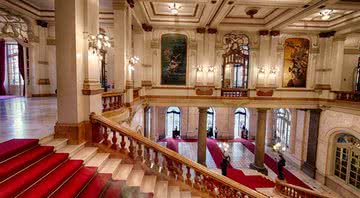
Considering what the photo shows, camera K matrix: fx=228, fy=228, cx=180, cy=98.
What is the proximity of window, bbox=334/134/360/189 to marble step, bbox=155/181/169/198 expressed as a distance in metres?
10.9

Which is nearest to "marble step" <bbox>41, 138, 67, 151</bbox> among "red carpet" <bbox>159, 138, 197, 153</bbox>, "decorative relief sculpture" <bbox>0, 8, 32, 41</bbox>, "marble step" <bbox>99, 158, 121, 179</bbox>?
"marble step" <bbox>99, 158, 121, 179</bbox>

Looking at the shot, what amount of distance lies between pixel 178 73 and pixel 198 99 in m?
1.87

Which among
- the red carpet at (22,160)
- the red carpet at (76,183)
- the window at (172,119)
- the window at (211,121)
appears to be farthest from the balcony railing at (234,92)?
the red carpet at (22,160)

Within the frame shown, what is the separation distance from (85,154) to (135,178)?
3.48 feet

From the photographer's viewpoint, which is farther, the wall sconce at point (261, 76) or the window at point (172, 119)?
the window at point (172, 119)

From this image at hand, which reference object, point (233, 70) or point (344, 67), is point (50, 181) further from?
point (233, 70)

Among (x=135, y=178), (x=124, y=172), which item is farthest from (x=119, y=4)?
(x=135, y=178)

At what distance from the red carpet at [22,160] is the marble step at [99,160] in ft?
2.34

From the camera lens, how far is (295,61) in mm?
13250

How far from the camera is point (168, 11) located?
1113 cm

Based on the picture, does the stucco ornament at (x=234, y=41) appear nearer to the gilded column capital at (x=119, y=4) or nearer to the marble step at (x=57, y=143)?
the gilded column capital at (x=119, y=4)

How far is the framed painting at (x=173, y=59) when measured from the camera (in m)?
12.8

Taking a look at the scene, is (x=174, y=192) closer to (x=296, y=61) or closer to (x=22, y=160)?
(x=22, y=160)

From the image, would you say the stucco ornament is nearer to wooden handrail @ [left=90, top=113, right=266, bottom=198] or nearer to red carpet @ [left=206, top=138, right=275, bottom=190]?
red carpet @ [left=206, top=138, right=275, bottom=190]
